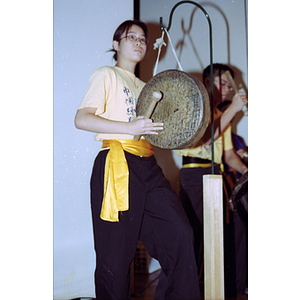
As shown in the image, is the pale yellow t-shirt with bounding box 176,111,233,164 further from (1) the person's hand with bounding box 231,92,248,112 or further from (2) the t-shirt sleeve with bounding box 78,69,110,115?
(2) the t-shirt sleeve with bounding box 78,69,110,115

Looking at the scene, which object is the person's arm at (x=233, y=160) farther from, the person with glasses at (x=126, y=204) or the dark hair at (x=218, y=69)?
the person with glasses at (x=126, y=204)

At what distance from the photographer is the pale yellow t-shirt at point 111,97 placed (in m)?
1.33

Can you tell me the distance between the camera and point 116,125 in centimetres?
125

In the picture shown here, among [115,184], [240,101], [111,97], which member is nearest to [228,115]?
[240,101]

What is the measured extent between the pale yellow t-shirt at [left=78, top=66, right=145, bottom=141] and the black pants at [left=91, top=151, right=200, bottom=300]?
17 centimetres

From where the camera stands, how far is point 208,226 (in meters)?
1.22

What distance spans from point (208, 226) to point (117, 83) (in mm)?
677

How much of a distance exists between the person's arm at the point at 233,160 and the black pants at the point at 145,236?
2.45 feet

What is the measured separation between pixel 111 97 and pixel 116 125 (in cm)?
18

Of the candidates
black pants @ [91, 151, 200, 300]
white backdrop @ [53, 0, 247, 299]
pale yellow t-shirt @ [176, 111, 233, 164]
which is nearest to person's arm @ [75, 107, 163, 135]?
black pants @ [91, 151, 200, 300]

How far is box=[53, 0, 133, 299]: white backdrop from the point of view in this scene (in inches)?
64.1

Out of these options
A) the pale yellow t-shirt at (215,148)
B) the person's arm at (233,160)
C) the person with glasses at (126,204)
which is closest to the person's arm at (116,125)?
the person with glasses at (126,204)
